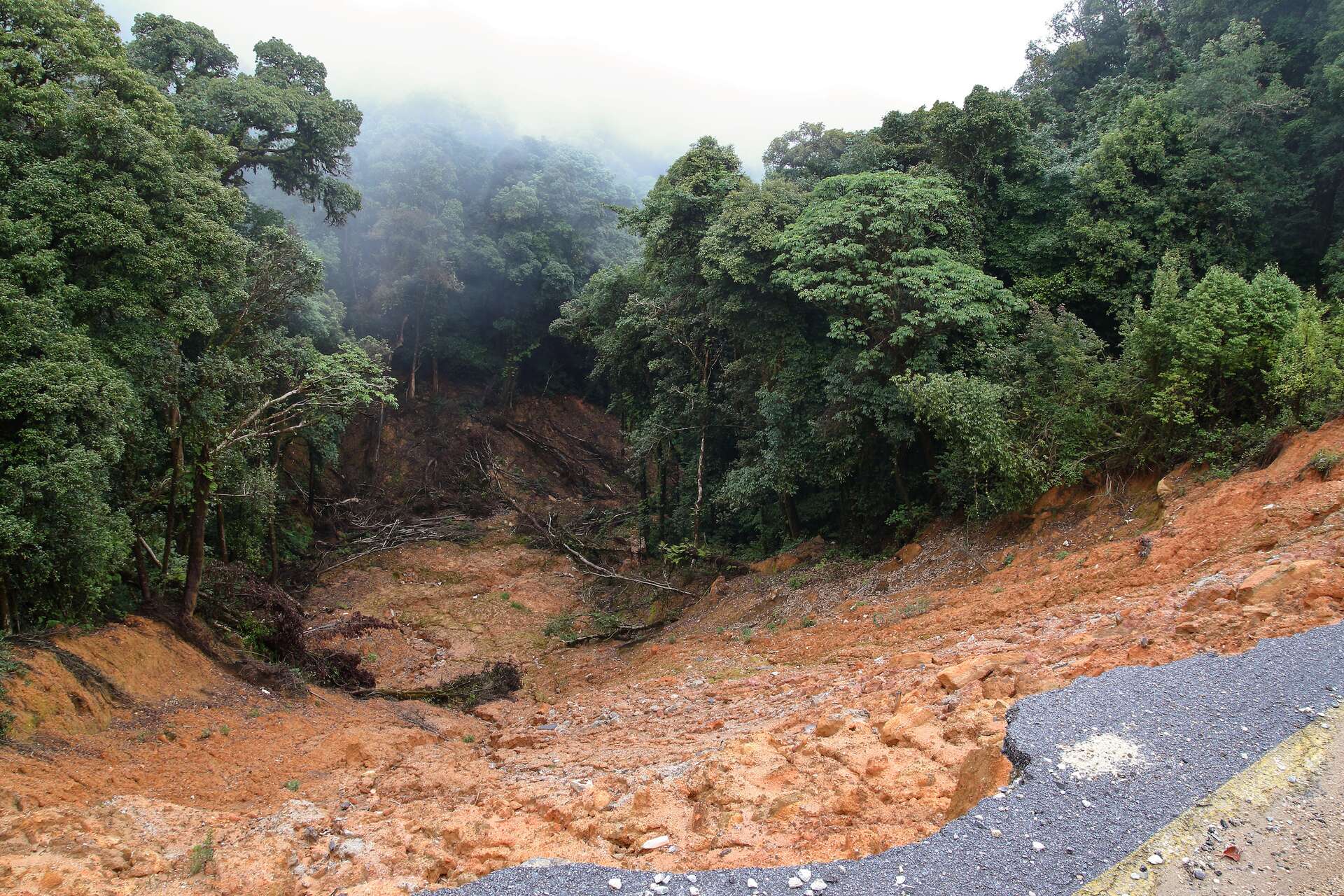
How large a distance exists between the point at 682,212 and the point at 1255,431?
1042 centimetres

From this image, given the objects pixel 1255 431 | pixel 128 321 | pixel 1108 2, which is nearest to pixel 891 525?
pixel 1255 431

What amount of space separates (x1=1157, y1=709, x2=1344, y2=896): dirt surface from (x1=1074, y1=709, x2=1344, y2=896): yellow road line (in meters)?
0.04

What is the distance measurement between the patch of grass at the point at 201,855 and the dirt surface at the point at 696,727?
0.02 m

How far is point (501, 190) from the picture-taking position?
27781 mm

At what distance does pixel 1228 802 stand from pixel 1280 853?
34 cm

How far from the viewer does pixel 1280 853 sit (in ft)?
12.0

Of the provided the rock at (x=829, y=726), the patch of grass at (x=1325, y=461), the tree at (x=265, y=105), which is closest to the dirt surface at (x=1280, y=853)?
the rock at (x=829, y=726)

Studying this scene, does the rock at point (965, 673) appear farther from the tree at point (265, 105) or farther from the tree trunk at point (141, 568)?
the tree at point (265, 105)

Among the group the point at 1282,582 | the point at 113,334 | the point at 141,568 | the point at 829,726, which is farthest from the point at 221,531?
the point at 1282,582

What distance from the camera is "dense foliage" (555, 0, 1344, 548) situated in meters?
10.2

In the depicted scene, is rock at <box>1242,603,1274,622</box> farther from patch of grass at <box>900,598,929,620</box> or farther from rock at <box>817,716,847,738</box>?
patch of grass at <box>900,598,929,620</box>

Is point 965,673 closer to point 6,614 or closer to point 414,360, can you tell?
point 6,614

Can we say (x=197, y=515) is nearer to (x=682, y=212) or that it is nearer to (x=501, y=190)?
(x=682, y=212)

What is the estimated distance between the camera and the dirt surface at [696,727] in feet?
16.0
